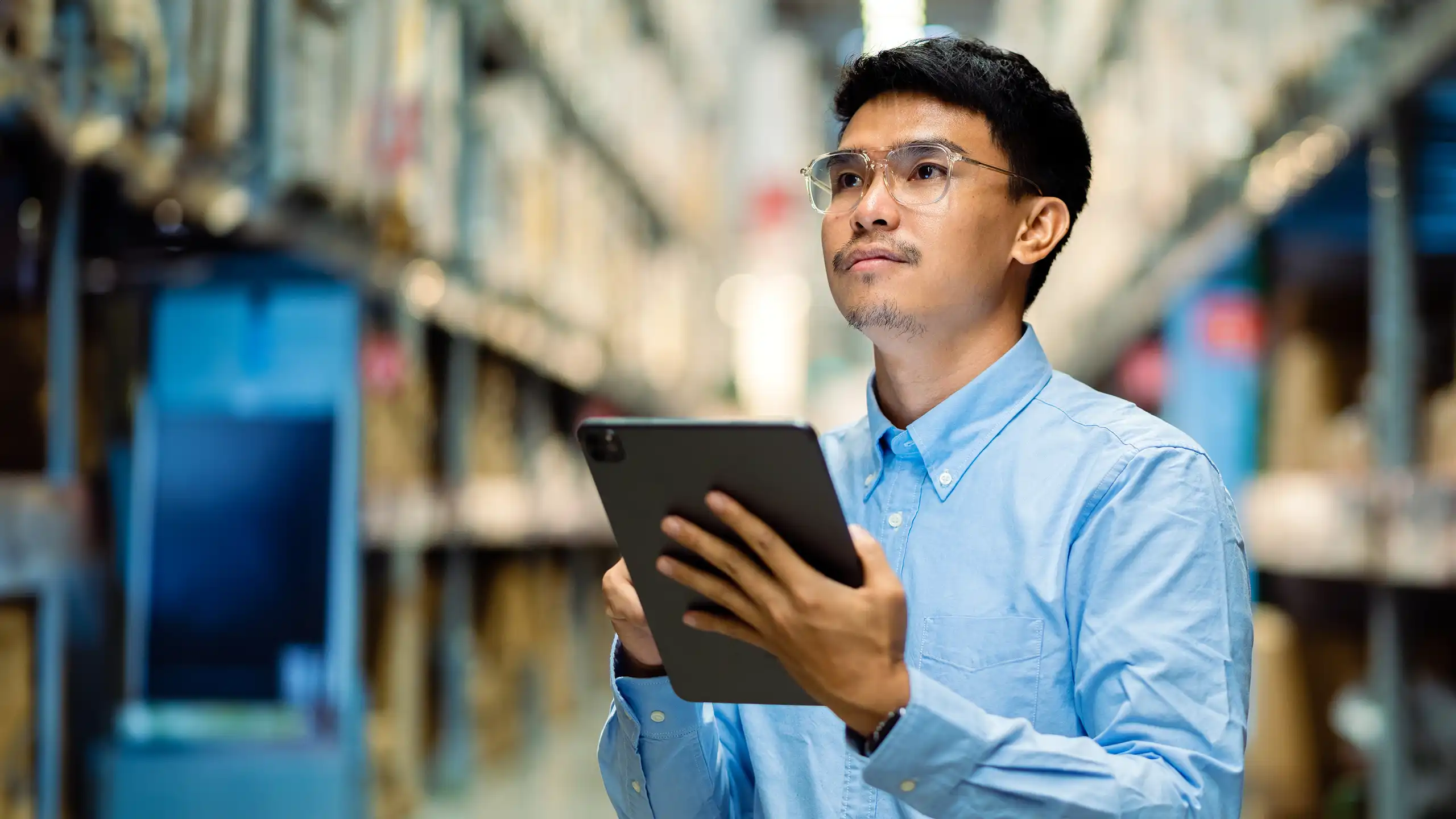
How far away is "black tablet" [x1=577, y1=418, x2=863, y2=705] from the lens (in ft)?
3.03

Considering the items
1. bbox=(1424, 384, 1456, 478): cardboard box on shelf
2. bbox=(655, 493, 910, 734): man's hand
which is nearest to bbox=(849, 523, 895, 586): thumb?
bbox=(655, 493, 910, 734): man's hand

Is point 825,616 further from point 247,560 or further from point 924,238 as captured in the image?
point 247,560

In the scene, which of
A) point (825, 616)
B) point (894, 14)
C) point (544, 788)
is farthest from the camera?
point (894, 14)

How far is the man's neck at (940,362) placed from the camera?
125cm

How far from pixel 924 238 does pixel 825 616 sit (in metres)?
0.42

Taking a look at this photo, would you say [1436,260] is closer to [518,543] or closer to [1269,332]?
[1269,332]

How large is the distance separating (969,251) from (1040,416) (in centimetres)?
16

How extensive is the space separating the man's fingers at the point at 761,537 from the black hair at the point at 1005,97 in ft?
1.49

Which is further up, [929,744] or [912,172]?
[912,172]

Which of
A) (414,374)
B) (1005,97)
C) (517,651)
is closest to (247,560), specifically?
(414,374)

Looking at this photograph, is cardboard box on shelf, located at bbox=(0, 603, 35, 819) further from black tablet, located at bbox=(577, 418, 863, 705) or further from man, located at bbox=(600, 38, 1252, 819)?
black tablet, located at bbox=(577, 418, 863, 705)

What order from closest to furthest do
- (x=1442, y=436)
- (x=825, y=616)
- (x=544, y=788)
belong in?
1. (x=825, y=616)
2. (x=1442, y=436)
3. (x=544, y=788)

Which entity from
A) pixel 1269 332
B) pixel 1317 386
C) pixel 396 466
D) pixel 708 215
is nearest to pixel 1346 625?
pixel 1317 386

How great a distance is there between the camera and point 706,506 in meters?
0.97
